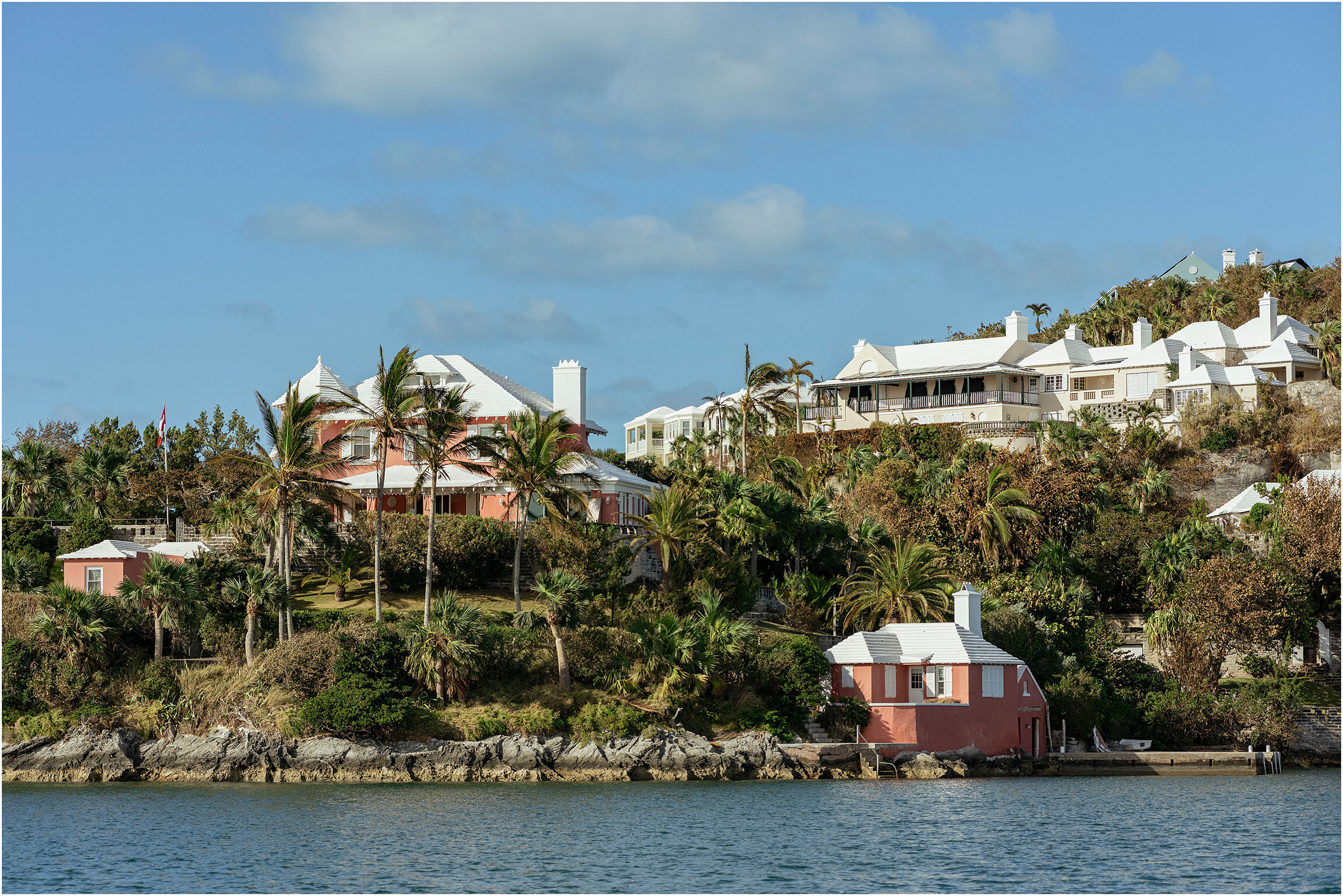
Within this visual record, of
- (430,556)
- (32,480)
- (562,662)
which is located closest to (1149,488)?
(562,662)

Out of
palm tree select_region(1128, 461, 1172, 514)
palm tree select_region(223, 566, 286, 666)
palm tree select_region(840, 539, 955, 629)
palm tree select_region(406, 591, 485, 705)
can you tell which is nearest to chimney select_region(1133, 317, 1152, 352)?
palm tree select_region(1128, 461, 1172, 514)

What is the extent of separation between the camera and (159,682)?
4556cm

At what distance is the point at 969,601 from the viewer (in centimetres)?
4953

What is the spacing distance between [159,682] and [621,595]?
50.7 ft

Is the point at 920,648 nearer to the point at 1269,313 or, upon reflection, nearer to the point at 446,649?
the point at 446,649

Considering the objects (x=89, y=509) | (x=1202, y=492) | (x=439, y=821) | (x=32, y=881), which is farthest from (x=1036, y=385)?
(x=32, y=881)

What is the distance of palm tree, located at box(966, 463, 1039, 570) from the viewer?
5850 centimetres

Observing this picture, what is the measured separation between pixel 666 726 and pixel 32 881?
2083 cm

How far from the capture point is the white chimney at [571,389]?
210 feet

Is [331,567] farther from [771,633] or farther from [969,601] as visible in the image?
[969,601]

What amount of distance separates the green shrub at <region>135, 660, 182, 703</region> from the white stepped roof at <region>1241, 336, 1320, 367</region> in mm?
62262

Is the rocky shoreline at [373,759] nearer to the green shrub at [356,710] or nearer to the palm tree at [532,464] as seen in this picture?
the green shrub at [356,710]

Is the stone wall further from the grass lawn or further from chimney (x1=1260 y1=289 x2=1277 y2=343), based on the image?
chimney (x1=1260 y1=289 x2=1277 y2=343)

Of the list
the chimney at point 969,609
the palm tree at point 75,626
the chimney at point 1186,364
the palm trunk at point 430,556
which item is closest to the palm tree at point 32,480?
the palm tree at point 75,626
